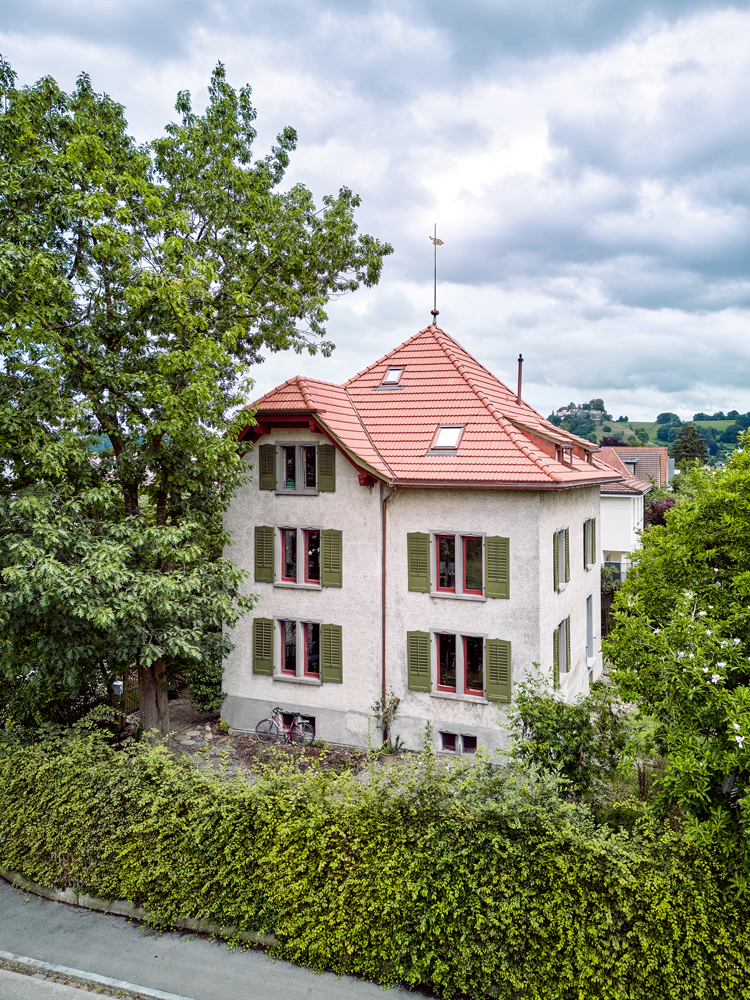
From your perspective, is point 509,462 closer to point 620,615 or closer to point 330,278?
point 620,615

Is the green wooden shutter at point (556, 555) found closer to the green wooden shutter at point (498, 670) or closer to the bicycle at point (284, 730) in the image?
the green wooden shutter at point (498, 670)

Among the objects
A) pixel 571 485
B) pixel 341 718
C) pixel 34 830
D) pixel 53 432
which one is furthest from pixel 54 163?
pixel 341 718

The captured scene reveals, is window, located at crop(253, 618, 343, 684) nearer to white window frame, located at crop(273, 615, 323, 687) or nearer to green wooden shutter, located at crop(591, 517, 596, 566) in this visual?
white window frame, located at crop(273, 615, 323, 687)

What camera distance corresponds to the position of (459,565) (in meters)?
16.4

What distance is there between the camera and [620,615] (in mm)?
10594

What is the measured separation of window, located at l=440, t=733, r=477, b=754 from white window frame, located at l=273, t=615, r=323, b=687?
3655 millimetres

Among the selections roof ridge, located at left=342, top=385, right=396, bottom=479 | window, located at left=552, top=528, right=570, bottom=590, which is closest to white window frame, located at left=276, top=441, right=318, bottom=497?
roof ridge, located at left=342, top=385, right=396, bottom=479

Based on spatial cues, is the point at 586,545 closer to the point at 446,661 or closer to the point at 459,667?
the point at 446,661

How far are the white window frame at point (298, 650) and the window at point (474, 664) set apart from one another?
13.1 feet

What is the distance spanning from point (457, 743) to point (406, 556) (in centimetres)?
490

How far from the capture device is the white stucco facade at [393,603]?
15.7 meters

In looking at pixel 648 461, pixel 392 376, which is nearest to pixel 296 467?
pixel 392 376

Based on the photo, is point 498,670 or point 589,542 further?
point 589,542

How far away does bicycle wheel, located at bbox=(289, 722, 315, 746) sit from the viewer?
57.2 ft
